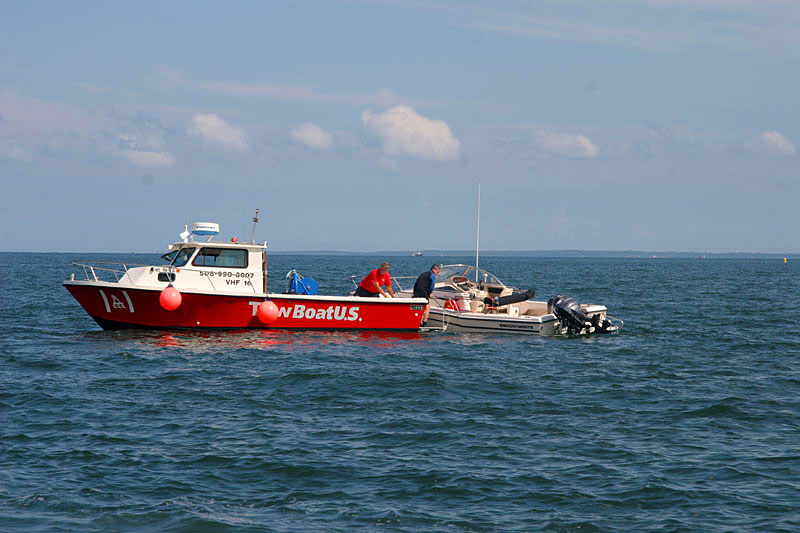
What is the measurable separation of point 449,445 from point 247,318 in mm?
9453

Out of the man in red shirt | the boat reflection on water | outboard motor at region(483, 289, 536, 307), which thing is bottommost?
the boat reflection on water

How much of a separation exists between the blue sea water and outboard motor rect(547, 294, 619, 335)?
1.32 meters

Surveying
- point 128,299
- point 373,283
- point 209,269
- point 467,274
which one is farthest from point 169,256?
point 467,274

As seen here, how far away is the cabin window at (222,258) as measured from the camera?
18.5 meters

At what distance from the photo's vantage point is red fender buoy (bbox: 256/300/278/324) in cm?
1805

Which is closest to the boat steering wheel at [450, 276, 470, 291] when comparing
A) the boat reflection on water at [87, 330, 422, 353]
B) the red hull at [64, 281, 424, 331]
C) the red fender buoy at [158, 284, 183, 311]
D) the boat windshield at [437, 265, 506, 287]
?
the boat windshield at [437, 265, 506, 287]

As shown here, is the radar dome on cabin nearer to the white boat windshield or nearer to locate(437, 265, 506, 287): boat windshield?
the white boat windshield

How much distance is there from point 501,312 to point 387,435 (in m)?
10.6

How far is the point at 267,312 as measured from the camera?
59.2 ft

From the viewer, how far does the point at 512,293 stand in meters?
21.5

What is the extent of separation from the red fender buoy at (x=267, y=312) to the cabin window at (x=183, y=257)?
2143 millimetres

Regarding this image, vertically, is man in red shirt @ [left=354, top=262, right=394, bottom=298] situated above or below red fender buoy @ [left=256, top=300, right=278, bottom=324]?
above

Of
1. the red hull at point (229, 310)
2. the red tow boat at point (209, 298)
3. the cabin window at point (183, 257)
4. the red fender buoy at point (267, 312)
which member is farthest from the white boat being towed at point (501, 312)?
the cabin window at point (183, 257)

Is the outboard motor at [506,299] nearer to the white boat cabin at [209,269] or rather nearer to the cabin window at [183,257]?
the white boat cabin at [209,269]
